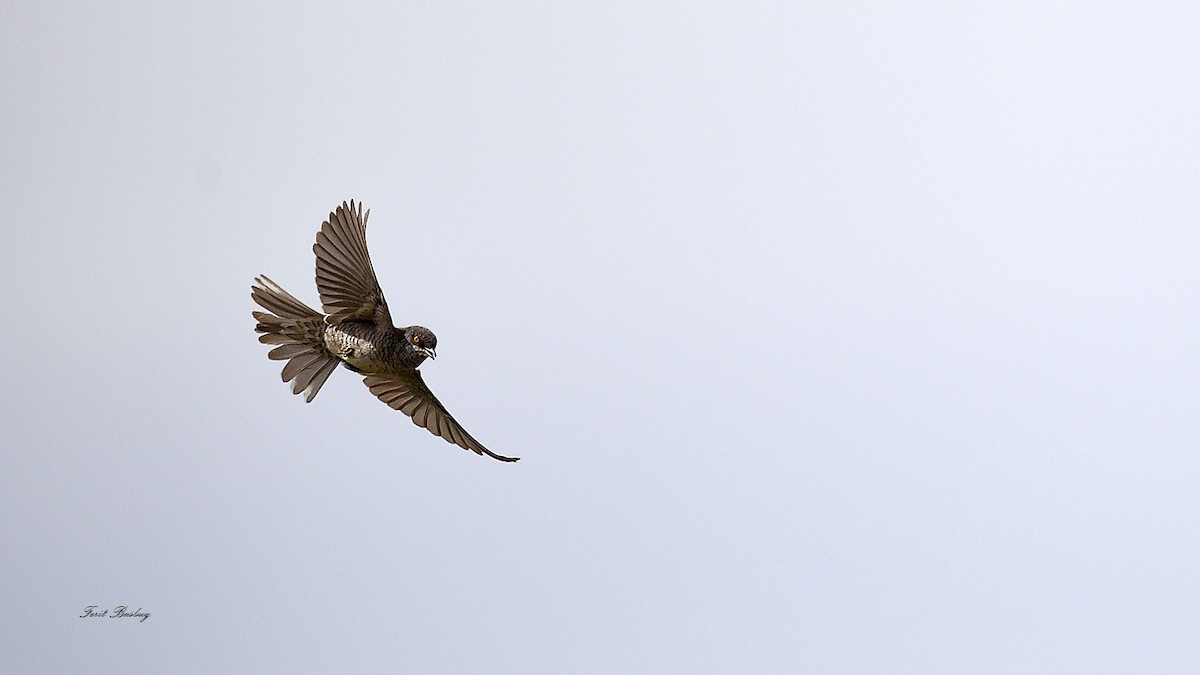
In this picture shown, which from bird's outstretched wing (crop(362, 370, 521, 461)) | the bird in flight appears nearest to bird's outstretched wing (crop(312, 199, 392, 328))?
the bird in flight

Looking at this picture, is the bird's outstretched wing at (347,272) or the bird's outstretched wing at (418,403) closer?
the bird's outstretched wing at (347,272)

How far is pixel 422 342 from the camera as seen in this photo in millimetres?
3697

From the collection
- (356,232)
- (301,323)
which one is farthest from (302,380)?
(356,232)

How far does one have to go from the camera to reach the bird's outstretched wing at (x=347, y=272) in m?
3.73

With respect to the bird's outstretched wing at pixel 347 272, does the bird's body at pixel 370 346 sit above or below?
below

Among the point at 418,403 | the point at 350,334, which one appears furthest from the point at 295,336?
the point at 418,403

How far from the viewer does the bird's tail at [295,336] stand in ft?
12.5

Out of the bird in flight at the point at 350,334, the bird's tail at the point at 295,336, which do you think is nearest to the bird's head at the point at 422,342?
the bird in flight at the point at 350,334

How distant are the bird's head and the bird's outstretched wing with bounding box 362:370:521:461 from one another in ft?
0.57

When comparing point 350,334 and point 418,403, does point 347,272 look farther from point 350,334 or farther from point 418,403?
point 418,403

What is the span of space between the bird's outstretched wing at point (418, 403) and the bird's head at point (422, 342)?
0.17 m

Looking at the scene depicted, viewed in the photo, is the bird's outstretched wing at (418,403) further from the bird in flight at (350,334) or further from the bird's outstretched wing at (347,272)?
the bird's outstretched wing at (347,272)

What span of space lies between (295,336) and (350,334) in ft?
0.55

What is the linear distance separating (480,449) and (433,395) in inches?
8.7
